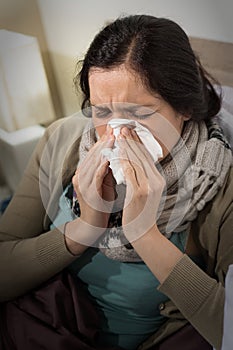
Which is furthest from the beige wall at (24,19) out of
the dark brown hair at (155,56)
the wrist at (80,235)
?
the wrist at (80,235)

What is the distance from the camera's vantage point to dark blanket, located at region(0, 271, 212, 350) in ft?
2.66

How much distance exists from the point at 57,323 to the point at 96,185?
26 cm

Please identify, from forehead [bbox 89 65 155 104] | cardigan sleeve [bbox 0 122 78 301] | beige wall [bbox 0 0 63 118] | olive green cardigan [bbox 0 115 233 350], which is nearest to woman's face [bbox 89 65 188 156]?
forehead [bbox 89 65 155 104]

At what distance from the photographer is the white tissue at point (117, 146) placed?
0.73m

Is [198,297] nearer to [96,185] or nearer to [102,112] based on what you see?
[96,185]

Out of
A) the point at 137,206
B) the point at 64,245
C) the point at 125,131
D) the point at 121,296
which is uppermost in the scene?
the point at 125,131

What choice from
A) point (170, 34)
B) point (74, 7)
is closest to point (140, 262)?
point (170, 34)

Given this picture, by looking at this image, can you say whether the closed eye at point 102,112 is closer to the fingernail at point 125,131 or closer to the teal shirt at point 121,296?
the fingernail at point 125,131

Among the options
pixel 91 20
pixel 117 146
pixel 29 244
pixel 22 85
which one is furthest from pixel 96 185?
pixel 22 85

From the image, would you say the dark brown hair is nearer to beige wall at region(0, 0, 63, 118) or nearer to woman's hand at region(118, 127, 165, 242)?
woman's hand at region(118, 127, 165, 242)

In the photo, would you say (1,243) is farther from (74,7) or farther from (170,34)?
(74,7)

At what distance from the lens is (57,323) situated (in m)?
0.82

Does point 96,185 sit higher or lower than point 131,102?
lower

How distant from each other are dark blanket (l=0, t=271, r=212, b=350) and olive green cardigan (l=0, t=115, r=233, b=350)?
21mm
